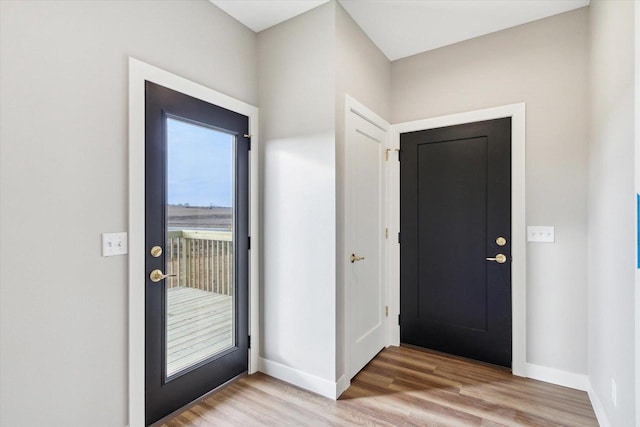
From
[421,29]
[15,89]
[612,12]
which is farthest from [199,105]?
[612,12]

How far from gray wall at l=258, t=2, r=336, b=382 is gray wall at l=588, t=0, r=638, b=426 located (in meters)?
1.55

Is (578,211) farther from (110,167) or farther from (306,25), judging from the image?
(110,167)

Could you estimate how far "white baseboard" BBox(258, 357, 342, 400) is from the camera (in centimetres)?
222

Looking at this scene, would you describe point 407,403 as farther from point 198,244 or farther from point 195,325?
point 198,244

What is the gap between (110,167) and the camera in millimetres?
1725

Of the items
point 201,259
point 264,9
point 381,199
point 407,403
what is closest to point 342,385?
point 407,403

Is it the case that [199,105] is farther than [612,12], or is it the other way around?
[199,105]

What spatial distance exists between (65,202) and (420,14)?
8.63 feet

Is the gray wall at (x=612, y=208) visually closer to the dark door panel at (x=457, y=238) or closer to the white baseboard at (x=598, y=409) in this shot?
the white baseboard at (x=598, y=409)

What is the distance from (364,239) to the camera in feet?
8.79

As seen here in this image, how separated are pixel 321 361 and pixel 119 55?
2.29 meters

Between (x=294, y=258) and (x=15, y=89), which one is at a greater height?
(x=15, y=89)

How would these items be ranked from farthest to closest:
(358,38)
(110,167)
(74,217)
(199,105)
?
(358,38) < (199,105) < (110,167) < (74,217)

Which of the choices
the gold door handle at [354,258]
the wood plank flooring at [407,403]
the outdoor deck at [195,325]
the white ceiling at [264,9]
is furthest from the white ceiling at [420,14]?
the wood plank flooring at [407,403]
